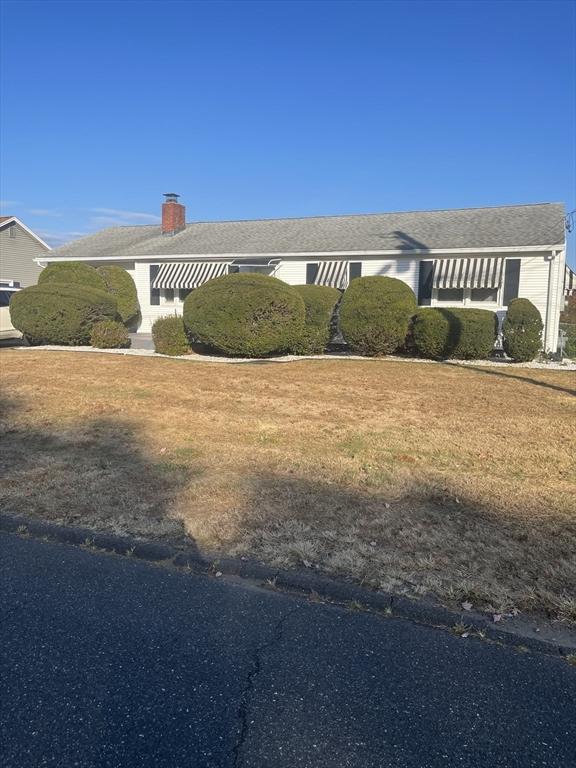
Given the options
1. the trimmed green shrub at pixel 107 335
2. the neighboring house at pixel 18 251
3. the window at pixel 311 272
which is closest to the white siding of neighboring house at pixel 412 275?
the window at pixel 311 272

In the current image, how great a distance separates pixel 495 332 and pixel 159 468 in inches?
425

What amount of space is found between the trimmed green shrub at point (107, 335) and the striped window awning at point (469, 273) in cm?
900

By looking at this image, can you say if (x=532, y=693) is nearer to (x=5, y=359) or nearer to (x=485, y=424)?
(x=485, y=424)

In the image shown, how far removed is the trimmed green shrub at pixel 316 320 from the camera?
14.6 m

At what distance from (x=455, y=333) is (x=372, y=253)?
5.25 m

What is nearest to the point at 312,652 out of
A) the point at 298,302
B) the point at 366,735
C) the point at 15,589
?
the point at 366,735

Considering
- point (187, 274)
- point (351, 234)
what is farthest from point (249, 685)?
point (187, 274)

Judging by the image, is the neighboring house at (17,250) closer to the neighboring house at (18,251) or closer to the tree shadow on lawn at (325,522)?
the neighboring house at (18,251)

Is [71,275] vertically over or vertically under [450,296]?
over

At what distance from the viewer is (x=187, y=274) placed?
20.8m

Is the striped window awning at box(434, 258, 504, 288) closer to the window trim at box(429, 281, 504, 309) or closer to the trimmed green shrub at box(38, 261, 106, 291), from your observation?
the window trim at box(429, 281, 504, 309)

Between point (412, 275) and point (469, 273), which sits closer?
point (469, 273)

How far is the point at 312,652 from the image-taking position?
2.88 m

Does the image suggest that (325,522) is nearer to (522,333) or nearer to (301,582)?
(301,582)
